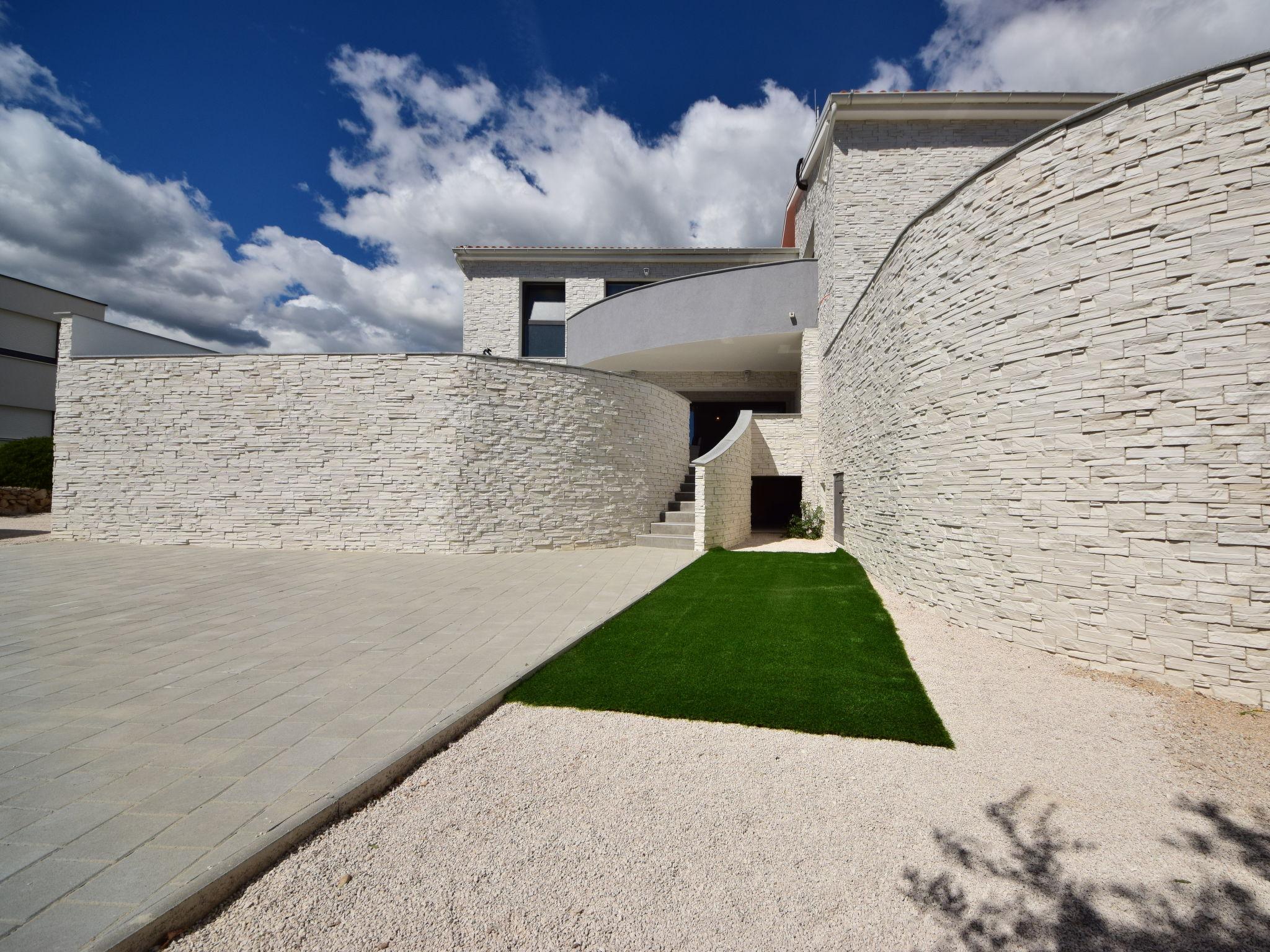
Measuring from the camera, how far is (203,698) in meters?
3.59

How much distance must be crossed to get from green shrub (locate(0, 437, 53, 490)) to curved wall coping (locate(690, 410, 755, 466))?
676 inches

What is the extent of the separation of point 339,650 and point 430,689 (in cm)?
129

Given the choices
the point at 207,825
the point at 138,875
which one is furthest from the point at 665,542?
the point at 138,875

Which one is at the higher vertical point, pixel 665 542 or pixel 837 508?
pixel 837 508

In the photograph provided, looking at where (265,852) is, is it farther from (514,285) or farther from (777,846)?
(514,285)

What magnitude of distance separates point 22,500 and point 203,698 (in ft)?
55.2

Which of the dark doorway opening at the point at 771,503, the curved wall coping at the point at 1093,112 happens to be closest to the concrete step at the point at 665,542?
the dark doorway opening at the point at 771,503

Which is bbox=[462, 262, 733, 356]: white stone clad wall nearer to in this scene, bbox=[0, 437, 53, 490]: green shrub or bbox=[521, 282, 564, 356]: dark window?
bbox=[521, 282, 564, 356]: dark window

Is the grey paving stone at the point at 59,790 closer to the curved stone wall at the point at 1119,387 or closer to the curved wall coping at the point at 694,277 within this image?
the curved stone wall at the point at 1119,387

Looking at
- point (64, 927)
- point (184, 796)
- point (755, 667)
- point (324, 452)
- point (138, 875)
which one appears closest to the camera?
point (64, 927)

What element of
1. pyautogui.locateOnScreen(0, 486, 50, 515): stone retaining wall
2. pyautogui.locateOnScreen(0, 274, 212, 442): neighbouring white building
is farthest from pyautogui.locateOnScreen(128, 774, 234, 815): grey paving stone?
pyautogui.locateOnScreen(0, 274, 212, 442): neighbouring white building

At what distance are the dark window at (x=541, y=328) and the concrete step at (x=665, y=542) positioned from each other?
8.94 metres

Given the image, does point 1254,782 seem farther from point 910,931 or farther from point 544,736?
point 544,736

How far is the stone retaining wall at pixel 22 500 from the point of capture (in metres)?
13.9
